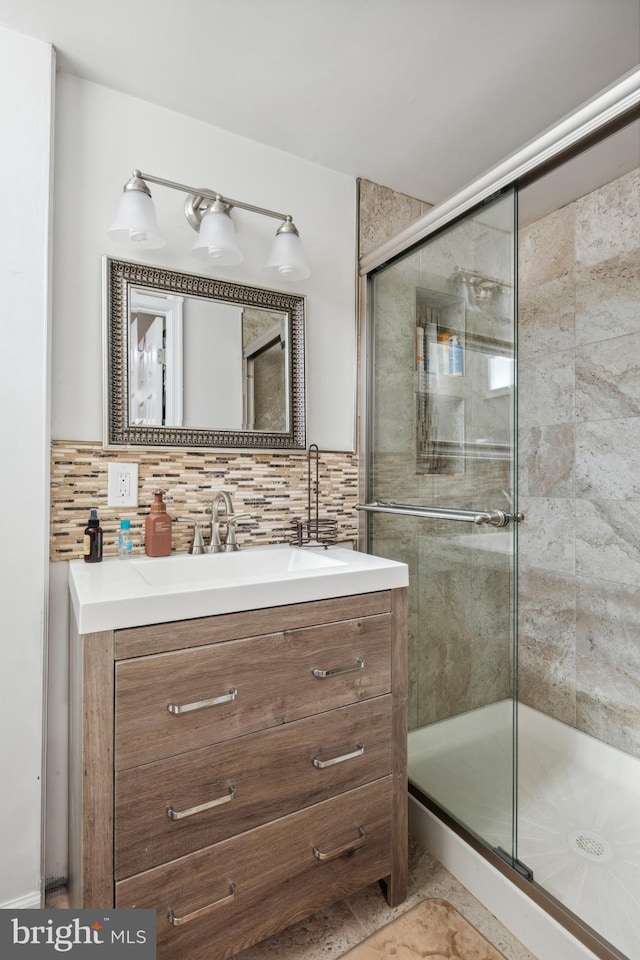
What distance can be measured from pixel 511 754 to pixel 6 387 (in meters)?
1.68

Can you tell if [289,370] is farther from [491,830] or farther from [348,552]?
[491,830]

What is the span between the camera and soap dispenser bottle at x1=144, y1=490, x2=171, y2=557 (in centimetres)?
151

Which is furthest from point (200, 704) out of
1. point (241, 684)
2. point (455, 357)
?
point (455, 357)

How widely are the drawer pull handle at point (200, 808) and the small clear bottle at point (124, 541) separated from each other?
0.70 meters

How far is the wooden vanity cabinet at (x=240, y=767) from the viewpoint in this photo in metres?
0.99

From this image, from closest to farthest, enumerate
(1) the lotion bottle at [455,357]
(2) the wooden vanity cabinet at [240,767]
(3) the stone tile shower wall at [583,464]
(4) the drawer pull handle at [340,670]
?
(2) the wooden vanity cabinet at [240,767] < (4) the drawer pull handle at [340,670] < (1) the lotion bottle at [455,357] < (3) the stone tile shower wall at [583,464]

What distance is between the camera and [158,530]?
151cm

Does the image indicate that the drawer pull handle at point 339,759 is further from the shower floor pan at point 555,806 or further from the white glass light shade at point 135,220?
the white glass light shade at point 135,220

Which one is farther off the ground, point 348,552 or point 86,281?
point 86,281

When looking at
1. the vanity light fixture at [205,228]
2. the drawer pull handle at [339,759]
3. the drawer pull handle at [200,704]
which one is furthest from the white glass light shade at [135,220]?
the drawer pull handle at [339,759]

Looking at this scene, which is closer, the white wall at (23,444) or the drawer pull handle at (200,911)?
the drawer pull handle at (200,911)

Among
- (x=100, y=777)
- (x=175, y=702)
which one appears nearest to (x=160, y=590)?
(x=175, y=702)

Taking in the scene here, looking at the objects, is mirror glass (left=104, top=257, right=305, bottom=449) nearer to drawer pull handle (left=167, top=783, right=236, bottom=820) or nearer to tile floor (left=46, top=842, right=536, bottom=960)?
drawer pull handle (left=167, top=783, right=236, bottom=820)

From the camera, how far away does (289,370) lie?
1799 millimetres
